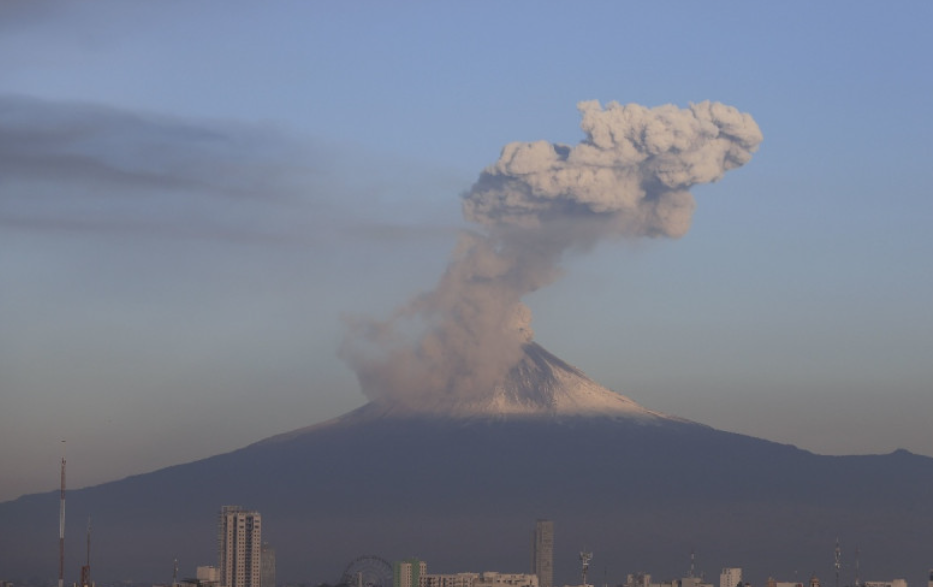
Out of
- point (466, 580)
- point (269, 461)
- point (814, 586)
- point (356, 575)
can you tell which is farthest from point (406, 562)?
point (269, 461)

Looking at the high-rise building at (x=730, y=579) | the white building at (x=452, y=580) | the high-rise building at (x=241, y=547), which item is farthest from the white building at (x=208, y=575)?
the high-rise building at (x=730, y=579)

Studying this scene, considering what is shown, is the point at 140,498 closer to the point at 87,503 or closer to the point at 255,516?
the point at 87,503

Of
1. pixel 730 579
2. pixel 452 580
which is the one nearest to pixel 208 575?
pixel 452 580

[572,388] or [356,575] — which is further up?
[572,388]

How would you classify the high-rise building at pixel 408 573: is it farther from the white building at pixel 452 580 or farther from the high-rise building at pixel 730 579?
the high-rise building at pixel 730 579

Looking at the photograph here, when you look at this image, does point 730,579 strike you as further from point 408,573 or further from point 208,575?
point 208,575

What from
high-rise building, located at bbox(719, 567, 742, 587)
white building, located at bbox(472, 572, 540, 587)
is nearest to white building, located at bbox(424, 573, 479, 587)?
white building, located at bbox(472, 572, 540, 587)

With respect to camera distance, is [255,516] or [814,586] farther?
[255,516]
